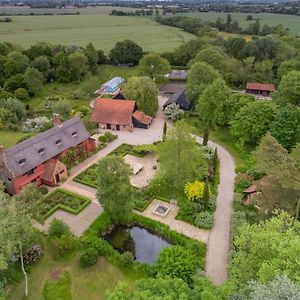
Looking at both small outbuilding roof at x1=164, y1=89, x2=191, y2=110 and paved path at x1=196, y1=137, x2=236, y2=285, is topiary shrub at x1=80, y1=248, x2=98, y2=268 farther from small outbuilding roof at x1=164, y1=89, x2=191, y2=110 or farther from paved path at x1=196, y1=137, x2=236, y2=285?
small outbuilding roof at x1=164, y1=89, x2=191, y2=110

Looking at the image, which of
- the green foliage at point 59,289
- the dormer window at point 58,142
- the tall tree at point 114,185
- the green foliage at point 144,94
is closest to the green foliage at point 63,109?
the green foliage at point 144,94

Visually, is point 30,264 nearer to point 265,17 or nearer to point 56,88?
point 56,88

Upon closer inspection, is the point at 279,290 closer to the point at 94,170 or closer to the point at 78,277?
the point at 78,277

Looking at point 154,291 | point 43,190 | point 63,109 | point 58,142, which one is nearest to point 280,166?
point 154,291

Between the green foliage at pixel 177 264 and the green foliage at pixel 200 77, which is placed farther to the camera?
the green foliage at pixel 200 77

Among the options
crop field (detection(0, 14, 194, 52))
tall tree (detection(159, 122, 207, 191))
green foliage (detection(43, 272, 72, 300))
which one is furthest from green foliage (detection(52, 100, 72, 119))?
crop field (detection(0, 14, 194, 52))

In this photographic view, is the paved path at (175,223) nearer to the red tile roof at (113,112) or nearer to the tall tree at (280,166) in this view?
the tall tree at (280,166)

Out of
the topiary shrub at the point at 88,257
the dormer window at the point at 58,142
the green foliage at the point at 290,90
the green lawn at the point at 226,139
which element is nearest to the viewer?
the topiary shrub at the point at 88,257
